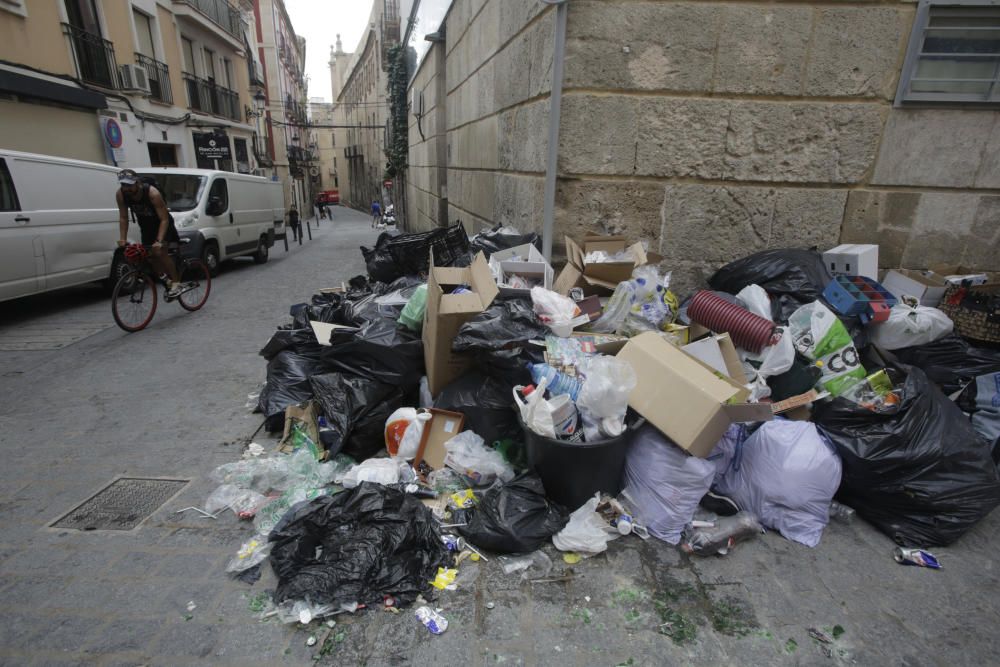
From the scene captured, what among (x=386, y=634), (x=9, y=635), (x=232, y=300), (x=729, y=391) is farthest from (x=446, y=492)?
(x=232, y=300)

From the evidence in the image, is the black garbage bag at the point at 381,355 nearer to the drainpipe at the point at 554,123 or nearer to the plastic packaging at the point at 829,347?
the drainpipe at the point at 554,123

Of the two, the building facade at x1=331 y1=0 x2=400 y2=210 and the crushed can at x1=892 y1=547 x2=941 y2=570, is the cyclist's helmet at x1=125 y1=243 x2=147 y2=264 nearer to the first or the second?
the crushed can at x1=892 y1=547 x2=941 y2=570

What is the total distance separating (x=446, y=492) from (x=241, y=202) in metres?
9.71

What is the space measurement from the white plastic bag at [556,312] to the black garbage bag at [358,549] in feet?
3.94

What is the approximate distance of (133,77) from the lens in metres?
13.1

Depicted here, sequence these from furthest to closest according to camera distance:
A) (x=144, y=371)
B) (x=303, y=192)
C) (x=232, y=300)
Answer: (x=303, y=192), (x=232, y=300), (x=144, y=371)

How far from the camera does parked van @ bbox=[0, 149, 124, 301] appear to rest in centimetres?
546

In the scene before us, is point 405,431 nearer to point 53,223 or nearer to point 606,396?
point 606,396

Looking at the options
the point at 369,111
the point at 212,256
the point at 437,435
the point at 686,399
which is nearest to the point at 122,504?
the point at 437,435

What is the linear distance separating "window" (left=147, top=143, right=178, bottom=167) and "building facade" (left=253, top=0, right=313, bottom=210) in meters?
9.52

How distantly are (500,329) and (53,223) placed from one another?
20.8 ft

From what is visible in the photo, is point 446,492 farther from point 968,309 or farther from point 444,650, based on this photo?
point 968,309

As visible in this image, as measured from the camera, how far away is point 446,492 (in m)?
2.57

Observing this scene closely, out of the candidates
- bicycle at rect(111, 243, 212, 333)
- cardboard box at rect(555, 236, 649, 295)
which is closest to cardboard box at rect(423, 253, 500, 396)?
cardboard box at rect(555, 236, 649, 295)
